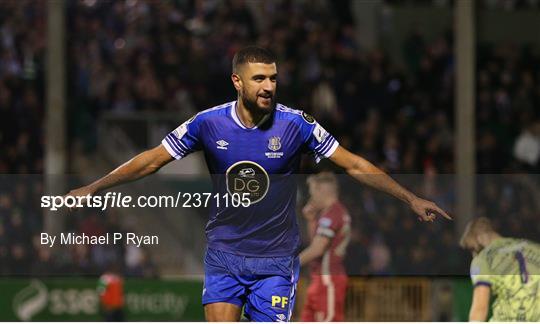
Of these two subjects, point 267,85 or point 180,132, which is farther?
point 180,132

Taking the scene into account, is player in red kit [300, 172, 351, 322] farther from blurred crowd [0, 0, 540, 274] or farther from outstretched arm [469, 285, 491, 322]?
blurred crowd [0, 0, 540, 274]

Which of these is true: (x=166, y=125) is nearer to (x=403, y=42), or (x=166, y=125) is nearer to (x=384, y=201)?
(x=403, y=42)

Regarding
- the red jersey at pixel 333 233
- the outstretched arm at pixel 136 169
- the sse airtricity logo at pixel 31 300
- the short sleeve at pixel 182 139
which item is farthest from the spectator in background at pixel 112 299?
the short sleeve at pixel 182 139

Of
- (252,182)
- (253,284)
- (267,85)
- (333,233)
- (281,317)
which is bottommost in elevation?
(281,317)

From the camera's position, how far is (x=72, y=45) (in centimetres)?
1961

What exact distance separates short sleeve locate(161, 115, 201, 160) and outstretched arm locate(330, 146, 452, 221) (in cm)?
75

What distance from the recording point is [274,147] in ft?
24.7

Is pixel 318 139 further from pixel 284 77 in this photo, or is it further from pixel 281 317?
pixel 284 77


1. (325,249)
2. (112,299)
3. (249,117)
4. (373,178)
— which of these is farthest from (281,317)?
(112,299)

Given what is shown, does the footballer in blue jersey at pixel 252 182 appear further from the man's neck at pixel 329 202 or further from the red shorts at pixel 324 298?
the red shorts at pixel 324 298

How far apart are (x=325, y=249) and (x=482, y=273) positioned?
1662 millimetres

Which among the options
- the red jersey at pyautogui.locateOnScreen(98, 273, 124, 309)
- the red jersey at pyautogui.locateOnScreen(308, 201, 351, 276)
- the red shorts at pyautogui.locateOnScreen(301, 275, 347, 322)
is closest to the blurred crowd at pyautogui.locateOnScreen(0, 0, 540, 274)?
the red jersey at pyautogui.locateOnScreen(98, 273, 124, 309)

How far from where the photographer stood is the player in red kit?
9.59m

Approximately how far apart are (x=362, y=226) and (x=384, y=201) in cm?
26
